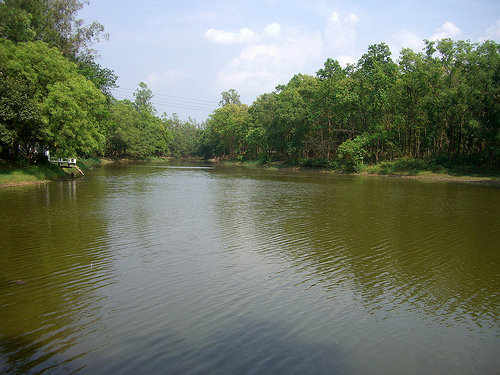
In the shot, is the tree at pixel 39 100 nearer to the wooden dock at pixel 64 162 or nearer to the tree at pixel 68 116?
the tree at pixel 68 116

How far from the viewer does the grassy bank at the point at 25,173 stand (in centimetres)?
2598

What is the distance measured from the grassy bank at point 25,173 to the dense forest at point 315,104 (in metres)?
1.34

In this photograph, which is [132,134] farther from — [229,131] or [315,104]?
[315,104]

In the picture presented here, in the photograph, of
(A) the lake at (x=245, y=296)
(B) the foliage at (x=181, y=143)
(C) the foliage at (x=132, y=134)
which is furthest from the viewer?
(B) the foliage at (x=181, y=143)

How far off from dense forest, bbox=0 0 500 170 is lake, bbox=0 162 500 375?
16.7m

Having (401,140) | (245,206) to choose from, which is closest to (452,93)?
(401,140)

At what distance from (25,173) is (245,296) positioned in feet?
87.6

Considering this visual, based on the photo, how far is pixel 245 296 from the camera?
7.23 metres

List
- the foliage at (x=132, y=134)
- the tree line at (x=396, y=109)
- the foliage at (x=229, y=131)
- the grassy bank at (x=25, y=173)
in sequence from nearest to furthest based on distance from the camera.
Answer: the grassy bank at (x=25, y=173) < the tree line at (x=396, y=109) < the foliage at (x=132, y=134) < the foliage at (x=229, y=131)

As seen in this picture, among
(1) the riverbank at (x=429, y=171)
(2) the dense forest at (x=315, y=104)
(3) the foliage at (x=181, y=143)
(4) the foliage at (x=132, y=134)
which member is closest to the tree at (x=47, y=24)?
(2) the dense forest at (x=315, y=104)

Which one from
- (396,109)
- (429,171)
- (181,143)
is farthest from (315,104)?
(181,143)

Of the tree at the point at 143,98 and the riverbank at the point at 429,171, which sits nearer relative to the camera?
the riverbank at the point at 429,171

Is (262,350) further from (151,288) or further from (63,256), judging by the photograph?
(63,256)

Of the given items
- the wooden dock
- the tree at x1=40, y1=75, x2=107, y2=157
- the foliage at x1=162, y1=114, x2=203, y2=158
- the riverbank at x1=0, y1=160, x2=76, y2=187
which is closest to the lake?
the riverbank at x1=0, y1=160, x2=76, y2=187
